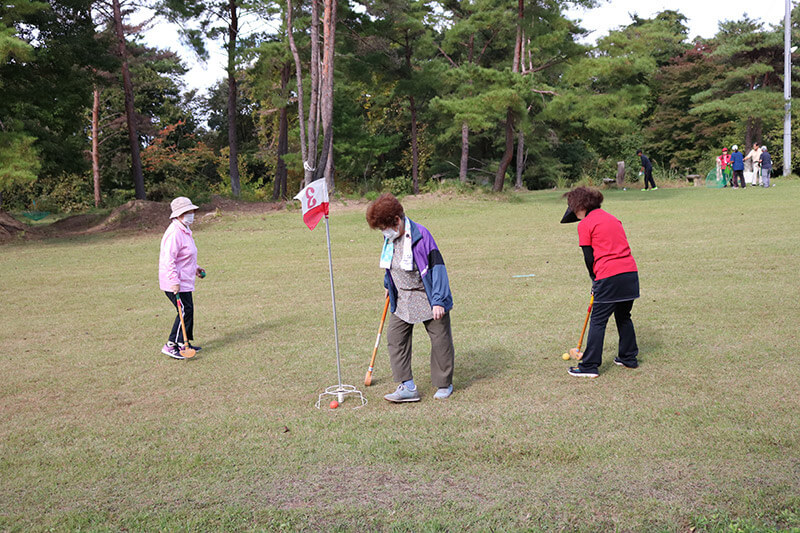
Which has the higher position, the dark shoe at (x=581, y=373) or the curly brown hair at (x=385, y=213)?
the curly brown hair at (x=385, y=213)

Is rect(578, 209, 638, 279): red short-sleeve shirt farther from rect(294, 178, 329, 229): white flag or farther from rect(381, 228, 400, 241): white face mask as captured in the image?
rect(294, 178, 329, 229): white flag

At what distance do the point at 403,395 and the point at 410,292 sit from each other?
84 centimetres

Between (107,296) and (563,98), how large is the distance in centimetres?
1883

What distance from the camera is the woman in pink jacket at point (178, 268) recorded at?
7.14 m

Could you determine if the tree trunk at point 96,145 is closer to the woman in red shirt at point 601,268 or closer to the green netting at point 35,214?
the green netting at point 35,214

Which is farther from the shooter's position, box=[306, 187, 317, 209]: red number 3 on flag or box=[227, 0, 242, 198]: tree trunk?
box=[227, 0, 242, 198]: tree trunk

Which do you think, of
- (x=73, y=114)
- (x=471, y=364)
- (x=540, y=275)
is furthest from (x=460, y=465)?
(x=73, y=114)

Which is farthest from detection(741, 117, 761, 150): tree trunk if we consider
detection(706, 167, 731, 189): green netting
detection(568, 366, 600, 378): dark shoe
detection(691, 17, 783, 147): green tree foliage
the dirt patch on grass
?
detection(568, 366, 600, 378): dark shoe

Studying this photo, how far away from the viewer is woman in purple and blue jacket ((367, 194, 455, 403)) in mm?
5344

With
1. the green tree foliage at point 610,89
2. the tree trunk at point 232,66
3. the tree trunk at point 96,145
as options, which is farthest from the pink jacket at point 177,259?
the tree trunk at point 96,145

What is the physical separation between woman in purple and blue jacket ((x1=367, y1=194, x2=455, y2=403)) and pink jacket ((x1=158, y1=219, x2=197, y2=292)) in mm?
2672

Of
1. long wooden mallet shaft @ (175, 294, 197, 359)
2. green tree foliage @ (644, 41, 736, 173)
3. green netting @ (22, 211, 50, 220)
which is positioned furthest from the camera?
green tree foliage @ (644, 41, 736, 173)

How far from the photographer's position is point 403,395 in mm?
5555

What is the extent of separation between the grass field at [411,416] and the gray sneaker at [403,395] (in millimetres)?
103
